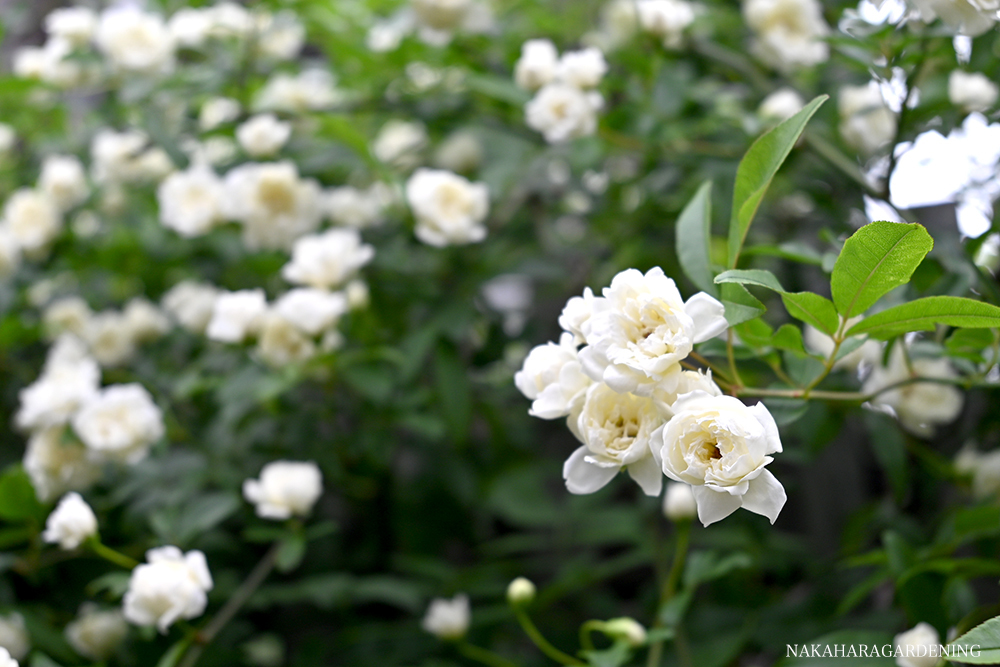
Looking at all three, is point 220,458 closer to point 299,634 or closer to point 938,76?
point 299,634

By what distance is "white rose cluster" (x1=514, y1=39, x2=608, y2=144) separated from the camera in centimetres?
82

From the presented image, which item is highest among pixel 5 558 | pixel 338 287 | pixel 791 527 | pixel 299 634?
pixel 338 287

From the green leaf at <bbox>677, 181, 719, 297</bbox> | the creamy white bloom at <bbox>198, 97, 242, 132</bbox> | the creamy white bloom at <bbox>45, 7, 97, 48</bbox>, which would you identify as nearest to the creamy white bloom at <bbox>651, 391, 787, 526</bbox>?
the green leaf at <bbox>677, 181, 719, 297</bbox>

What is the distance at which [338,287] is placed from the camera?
2.84ft

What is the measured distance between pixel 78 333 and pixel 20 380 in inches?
5.8

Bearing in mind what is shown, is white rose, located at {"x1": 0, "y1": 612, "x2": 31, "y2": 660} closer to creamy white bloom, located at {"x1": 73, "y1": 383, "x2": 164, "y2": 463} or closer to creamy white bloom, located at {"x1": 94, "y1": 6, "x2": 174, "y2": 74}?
creamy white bloom, located at {"x1": 73, "y1": 383, "x2": 164, "y2": 463}

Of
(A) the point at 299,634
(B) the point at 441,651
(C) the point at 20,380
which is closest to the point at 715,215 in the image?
(B) the point at 441,651

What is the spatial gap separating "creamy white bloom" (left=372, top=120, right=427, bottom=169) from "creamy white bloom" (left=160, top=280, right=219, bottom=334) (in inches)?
14.9

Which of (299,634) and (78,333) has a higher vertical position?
(78,333)

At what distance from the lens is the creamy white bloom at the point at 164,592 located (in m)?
0.60

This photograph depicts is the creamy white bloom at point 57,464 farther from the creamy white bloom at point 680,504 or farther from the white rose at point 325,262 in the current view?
the creamy white bloom at point 680,504

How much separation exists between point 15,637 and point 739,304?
77cm

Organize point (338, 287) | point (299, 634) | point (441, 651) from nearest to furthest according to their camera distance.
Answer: point (338, 287) < point (441, 651) < point (299, 634)

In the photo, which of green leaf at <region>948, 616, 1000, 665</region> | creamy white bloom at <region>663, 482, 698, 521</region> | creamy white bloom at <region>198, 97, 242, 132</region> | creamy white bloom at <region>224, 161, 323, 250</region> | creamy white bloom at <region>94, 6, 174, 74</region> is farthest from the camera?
creamy white bloom at <region>198, 97, 242, 132</region>
